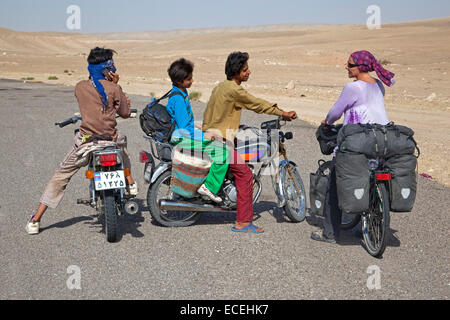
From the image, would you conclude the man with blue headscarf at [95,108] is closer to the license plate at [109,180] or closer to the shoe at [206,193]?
the license plate at [109,180]

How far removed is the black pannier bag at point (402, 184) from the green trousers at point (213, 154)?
5.71 ft

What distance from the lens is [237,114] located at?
5.75 metres

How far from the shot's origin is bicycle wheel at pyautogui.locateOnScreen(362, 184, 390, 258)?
16.3 feet

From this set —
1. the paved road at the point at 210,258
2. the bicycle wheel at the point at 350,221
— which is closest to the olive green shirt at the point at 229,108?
the paved road at the point at 210,258

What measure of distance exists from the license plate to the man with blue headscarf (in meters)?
0.36

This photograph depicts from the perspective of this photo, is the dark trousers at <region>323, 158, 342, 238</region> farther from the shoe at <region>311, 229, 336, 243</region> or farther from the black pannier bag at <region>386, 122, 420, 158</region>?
Result: the black pannier bag at <region>386, 122, 420, 158</region>

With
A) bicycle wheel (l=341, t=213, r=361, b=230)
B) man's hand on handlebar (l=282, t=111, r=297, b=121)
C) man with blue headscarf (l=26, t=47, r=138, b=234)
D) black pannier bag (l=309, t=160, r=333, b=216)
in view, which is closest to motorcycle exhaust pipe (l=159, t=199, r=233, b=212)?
man with blue headscarf (l=26, t=47, r=138, b=234)

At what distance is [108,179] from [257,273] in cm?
179

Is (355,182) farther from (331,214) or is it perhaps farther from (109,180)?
(109,180)

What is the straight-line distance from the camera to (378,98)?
5266 mm

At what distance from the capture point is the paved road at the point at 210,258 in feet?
14.5

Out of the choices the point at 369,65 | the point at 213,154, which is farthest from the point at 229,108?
the point at 369,65
